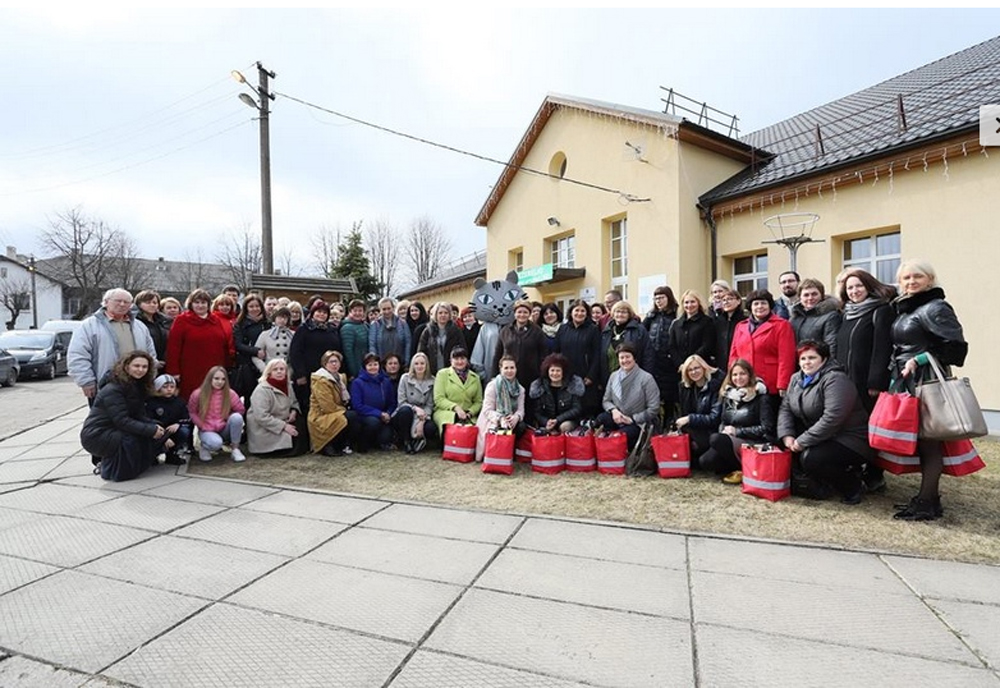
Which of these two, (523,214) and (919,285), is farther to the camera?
(523,214)

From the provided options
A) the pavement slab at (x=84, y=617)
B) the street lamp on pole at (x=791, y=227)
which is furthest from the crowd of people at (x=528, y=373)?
the street lamp on pole at (x=791, y=227)

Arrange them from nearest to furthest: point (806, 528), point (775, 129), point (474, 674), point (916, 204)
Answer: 1. point (474, 674)
2. point (806, 528)
3. point (916, 204)
4. point (775, 129)

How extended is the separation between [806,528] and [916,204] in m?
7.24

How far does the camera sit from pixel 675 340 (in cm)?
620

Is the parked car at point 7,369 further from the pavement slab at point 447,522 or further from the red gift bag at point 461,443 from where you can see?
the pavement slab at point 447,522

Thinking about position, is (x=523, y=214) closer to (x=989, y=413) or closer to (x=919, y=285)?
(x=989, y=413)

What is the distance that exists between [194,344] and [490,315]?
11.9 ft

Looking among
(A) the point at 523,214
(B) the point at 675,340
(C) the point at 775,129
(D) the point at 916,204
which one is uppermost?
(C) the point at 775,129

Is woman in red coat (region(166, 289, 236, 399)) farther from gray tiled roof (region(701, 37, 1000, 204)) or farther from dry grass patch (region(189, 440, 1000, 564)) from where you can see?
gray tiled roof (region(701, 37, 1000, 204))

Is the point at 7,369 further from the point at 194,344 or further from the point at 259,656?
the point at 259,656

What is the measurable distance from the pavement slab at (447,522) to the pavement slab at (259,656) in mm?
1398

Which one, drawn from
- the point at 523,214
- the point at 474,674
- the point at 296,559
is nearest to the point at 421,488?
the point at 296,559

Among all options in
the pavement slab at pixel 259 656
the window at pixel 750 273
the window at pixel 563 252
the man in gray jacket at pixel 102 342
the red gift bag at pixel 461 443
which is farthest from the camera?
the window at pixel 563 252

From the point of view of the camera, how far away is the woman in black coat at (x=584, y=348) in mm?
6539
